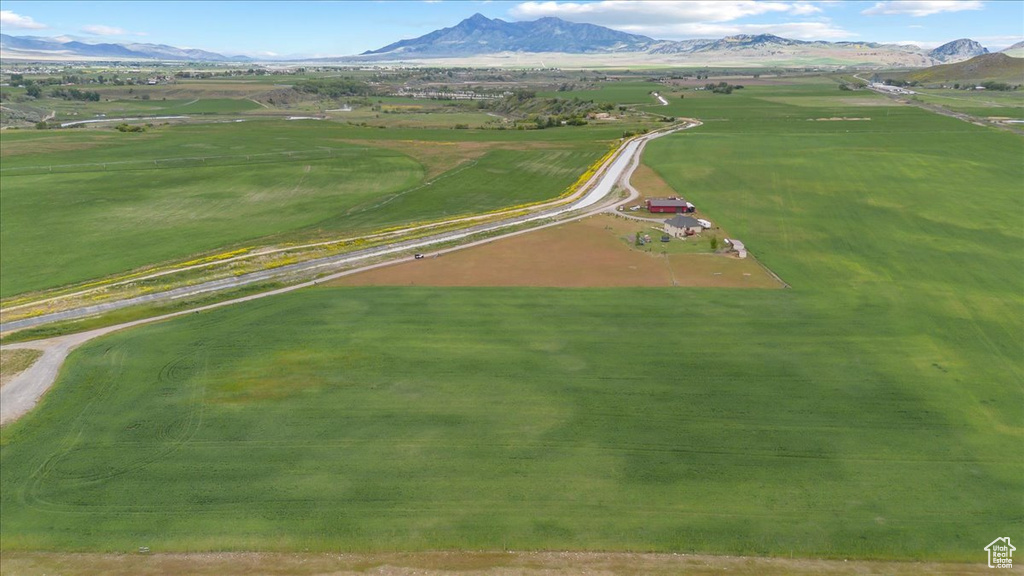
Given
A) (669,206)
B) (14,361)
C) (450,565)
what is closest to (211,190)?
(14,361)

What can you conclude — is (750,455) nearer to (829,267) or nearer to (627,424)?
(627,424)

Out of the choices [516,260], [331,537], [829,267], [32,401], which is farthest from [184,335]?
[829,267]

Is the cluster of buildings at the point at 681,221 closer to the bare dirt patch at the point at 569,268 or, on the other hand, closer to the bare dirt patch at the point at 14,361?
the bare dirt patch at the point at 569,268

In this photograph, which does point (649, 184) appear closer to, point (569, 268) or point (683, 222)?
point (683, 222)

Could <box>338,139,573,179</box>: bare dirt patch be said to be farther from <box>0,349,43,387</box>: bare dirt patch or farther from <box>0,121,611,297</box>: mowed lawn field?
<box>0,349,43,387</box>: bare dirt patch

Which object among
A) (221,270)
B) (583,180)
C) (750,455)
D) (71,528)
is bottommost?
(71,528)

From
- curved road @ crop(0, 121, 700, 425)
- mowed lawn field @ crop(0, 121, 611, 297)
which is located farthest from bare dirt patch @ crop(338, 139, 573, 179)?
curved road @ crop(0, 121, 700, 425)
